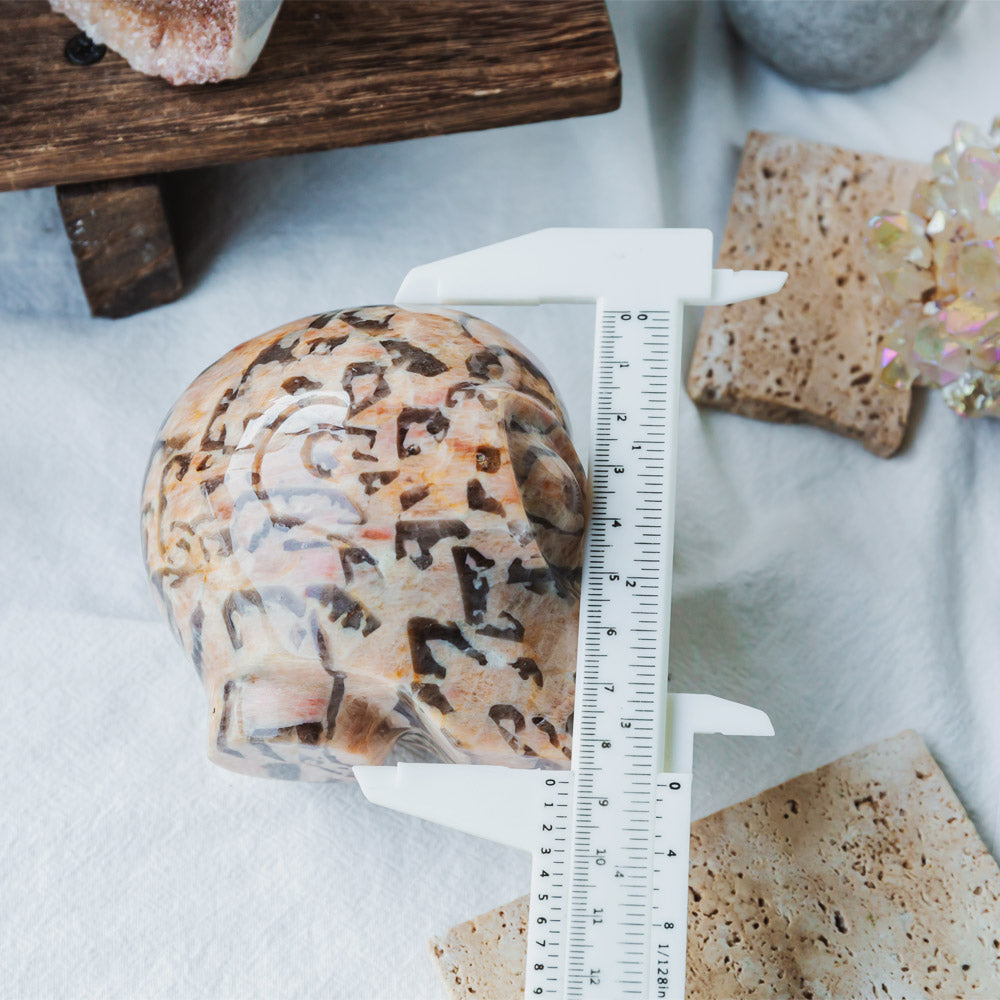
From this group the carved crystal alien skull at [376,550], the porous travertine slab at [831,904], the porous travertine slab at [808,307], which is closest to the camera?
the carved crystal alien skull at [376,550]

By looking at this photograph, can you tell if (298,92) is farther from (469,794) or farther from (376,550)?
(469,794)

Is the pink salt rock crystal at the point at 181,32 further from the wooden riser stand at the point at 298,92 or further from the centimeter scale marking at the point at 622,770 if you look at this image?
the centimeter scale marking at the point at 622,770

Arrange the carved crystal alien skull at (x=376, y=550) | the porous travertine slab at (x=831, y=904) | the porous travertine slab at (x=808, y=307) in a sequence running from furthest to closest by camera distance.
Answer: the porous travertine slab at (x=808, y=307)
the porous travertine slab at (x=831, y=904)
the carved crystal alien skull at (x=376, y=550)

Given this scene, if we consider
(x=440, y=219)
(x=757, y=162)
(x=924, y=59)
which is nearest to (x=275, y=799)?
(x=440, y=219)

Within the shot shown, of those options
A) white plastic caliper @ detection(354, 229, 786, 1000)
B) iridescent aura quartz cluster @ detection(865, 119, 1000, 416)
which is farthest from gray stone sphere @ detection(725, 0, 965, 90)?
white plastic caliper @ detection(354, 229, 786, 1000)

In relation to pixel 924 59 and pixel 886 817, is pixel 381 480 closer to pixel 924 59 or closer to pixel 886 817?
pixel 886 817

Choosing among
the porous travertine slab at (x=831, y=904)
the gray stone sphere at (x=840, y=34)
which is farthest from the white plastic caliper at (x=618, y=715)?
the gray stone sphere at (x=840, y=34)
